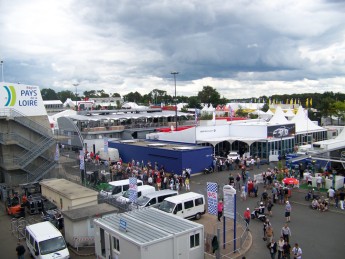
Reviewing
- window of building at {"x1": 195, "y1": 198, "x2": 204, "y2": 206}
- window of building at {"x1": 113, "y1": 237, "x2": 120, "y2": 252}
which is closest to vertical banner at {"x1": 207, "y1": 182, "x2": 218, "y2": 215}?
window of building at {"x1": 195, "y1": 198, "x2": 204, "y2": 206}

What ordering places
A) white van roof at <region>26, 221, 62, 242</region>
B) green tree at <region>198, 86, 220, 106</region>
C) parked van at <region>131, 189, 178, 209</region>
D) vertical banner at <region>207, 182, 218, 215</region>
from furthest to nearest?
green tree at <region>198, 86, 220, 106</region> → parked van at <region>131, 189, 178, 209</region> → vertical banner at <region>207, 182, 218, 215</region> → white van roof at <region>26, 221, 62, 242</region>

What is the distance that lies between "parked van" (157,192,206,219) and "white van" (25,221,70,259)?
5.52m

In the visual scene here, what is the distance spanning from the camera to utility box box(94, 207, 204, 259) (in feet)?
37.0

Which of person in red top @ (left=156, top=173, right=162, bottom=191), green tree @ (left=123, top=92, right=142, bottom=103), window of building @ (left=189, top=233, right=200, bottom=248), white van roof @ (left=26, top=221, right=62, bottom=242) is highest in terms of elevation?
green tree @ (left=123, top=92, right=142, bottom=103)

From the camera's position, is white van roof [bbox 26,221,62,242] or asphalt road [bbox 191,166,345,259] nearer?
white van roof [bbox 26,221,62,242]

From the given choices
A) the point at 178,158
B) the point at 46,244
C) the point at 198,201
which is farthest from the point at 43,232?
the point at 178,158

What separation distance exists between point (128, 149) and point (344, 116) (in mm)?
52137

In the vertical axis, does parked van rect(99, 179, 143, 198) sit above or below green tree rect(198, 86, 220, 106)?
below

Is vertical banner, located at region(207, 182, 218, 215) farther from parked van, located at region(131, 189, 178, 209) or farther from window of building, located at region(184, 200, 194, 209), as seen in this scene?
parked van, located at region(131, 189, 178, 209)

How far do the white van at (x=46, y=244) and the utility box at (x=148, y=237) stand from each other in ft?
4.93

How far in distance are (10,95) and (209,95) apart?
9975cm

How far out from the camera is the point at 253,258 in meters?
13.9

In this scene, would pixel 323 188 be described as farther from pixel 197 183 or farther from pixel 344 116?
pixel 344 116

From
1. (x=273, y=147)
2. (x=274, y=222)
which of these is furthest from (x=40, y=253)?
(x=273, y=147)
